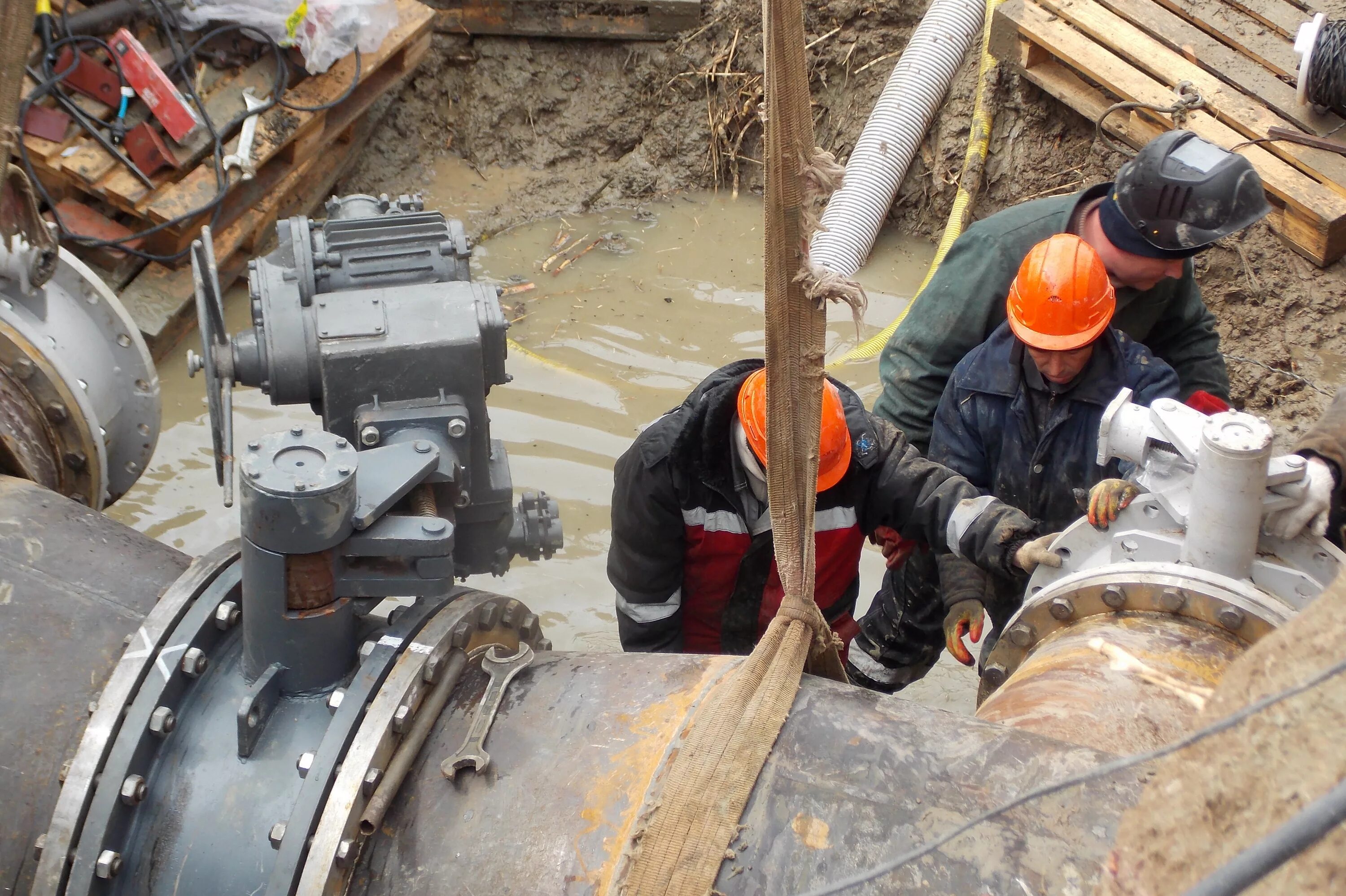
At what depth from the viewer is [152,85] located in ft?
15.1

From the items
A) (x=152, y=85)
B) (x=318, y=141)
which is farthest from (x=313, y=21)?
(x=152, y=85)

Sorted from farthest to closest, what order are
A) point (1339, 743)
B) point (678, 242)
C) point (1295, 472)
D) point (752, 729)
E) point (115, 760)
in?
1. point (678, 242)
2. point (1295, 472)
3. point (115, 760)
4. point (752, 729)
5. point (1339, 743)

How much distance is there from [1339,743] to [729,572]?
2.31 m

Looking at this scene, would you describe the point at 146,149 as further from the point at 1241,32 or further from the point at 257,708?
the point at 1241,32

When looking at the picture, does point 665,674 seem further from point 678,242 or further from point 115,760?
point 678,242

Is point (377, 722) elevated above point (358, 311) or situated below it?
below

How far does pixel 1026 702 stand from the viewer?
1.42 metres

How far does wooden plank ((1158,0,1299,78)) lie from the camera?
4.20 meters

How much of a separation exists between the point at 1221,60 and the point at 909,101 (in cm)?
156

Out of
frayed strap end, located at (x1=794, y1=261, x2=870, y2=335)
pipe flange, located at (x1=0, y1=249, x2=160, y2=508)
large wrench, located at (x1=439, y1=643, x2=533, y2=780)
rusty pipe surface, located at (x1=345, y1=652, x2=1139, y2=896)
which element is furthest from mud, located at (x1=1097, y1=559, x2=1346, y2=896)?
pipe flange, located at (x1=0, y1=249, x2=160, y2=508)

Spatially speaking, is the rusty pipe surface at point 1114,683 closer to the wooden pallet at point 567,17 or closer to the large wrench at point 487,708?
the large wrench at point 487,708

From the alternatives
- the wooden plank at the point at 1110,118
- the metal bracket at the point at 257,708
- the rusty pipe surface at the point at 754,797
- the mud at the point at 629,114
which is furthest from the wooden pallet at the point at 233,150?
the rusty pipe surface at the point at 754,797

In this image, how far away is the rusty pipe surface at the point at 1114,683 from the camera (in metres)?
1.31

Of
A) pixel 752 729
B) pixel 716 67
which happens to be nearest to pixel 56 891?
pixel 752 729
